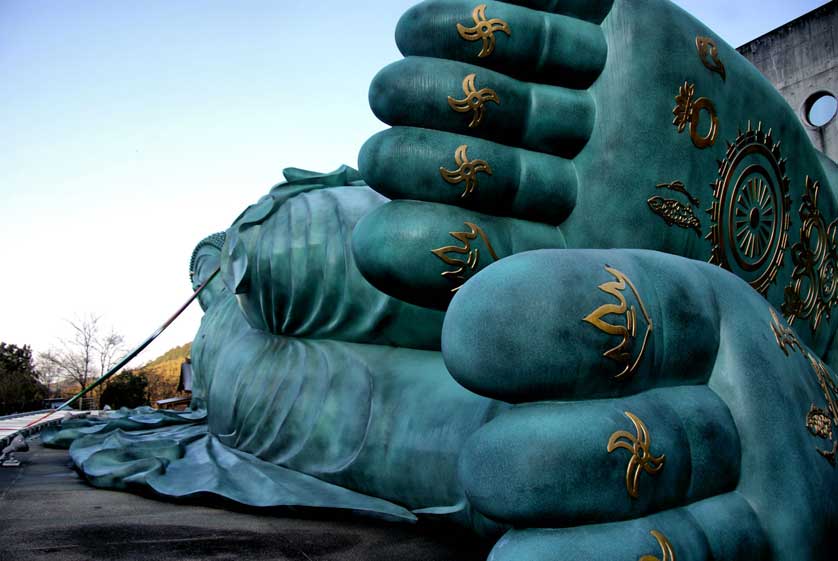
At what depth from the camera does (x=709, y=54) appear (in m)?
2.81

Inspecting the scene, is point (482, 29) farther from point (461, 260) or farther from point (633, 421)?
point (633, 421)

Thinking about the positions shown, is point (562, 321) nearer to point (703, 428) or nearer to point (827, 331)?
point (703, 428)

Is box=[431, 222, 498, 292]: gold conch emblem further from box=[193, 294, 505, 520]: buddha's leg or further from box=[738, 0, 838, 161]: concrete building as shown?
box=[738, 0, 838, 161]: concrete building

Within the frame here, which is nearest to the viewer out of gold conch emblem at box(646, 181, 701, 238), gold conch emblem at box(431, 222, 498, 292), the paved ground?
the paved ground

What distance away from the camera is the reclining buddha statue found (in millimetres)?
1338

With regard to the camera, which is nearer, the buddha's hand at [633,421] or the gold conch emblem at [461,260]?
the buddha's hand at [633,421]

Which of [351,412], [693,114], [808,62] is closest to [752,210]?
[693,114]

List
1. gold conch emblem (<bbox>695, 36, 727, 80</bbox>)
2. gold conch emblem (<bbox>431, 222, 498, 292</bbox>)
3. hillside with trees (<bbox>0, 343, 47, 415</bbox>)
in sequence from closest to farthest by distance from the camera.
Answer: gold conch emblem (<bbox>431, 222, 498, 292</bbox>) → gold conch emblem (<bbox>695, 36, 727, 80</bbox>) → hillside with trees (<bbox>0, 343, 47, 415</bbox>)

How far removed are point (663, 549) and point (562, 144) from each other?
61.5 inches

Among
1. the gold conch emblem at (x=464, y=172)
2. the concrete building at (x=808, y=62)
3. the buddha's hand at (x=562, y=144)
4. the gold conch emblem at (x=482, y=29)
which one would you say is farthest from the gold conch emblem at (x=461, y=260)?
the concrete building at (x=808, y=62)

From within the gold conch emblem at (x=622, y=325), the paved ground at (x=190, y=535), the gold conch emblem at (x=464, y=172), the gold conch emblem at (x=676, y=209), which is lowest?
the paved ground at (x=190, y=535)

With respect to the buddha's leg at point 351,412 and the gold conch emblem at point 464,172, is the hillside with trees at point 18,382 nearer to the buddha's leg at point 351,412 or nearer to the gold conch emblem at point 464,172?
the buddha's leg at point 351,412

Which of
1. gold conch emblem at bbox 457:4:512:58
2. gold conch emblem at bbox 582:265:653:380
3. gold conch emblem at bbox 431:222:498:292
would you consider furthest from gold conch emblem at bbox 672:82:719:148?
gold conch emblem at bbox 582:265:653:380

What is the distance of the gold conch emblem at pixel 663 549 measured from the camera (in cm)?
127
